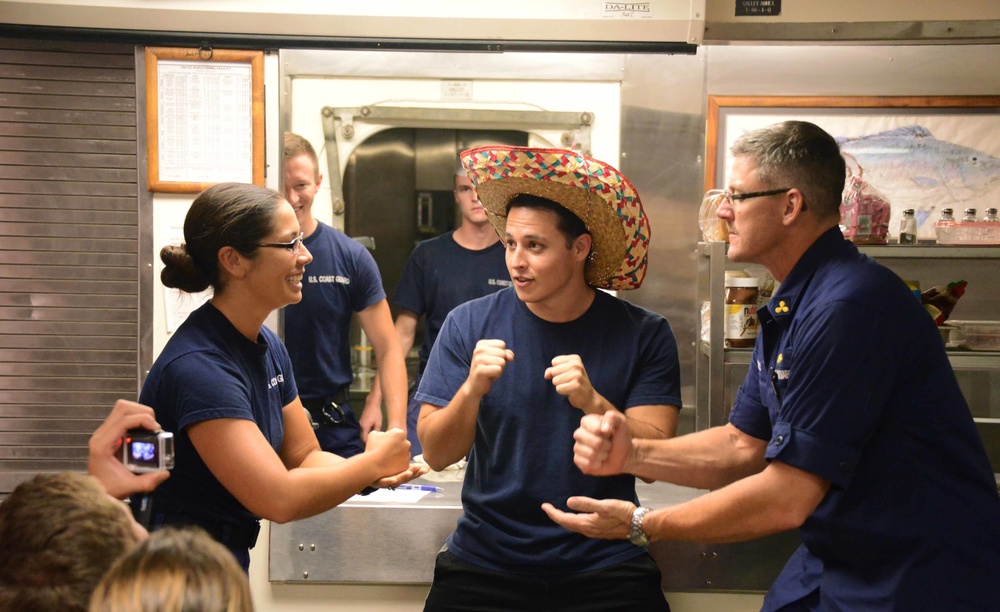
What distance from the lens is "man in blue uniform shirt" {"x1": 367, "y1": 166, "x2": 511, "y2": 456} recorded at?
3.26 metres

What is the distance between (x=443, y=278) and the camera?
3.28m

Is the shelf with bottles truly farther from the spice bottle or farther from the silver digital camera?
the silver digital camera

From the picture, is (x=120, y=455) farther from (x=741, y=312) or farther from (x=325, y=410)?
(x=741, y=312)

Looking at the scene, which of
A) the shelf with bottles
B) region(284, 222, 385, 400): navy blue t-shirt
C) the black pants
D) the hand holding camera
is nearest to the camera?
the hand holding camera

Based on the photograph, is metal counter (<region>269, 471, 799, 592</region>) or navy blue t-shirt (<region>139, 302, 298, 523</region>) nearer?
navy blue t-shirt (<region>139, 302, 298, 523</region>)

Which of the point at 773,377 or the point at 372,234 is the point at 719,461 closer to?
the point at 773,377

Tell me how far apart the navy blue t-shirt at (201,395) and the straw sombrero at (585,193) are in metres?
0.77

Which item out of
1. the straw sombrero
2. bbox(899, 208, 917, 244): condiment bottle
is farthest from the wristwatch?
bbox(899, 208, 917, 244): condiment bottle

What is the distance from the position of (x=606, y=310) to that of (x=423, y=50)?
1260mm

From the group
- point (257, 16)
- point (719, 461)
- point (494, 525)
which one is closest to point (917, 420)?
point (719, 461)

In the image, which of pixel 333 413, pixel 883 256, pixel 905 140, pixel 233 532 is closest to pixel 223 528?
pixel 233 532

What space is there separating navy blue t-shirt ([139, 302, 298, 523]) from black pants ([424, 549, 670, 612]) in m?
0.59

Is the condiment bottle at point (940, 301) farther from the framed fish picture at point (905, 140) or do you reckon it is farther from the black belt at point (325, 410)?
the black belt at point (325, 410)

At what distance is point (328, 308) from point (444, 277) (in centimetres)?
44
